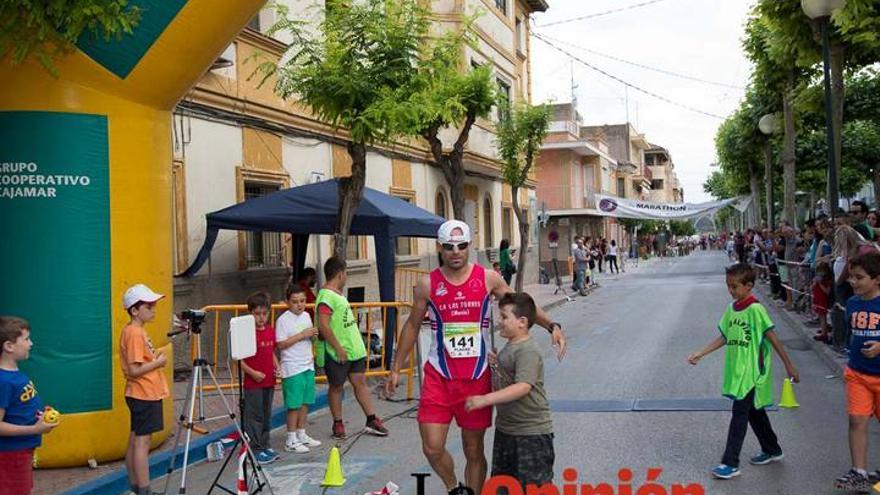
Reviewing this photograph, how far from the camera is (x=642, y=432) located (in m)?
7.81

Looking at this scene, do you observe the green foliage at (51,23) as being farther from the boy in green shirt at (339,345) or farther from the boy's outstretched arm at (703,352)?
the boy's outstretched arm at (703,352)

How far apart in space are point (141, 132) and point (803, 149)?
29595 millimetres

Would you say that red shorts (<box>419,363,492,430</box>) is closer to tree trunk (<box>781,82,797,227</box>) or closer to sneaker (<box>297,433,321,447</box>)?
sneaker (<box>297,433,321,447</box>)

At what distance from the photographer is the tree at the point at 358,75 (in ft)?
37.2

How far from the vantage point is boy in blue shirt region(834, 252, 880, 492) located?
5660mm

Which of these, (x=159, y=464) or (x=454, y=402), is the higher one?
(x=454, y=402)

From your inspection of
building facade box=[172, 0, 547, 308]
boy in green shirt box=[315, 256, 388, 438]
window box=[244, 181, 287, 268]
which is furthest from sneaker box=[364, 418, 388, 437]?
window box=[244, 181, 287, 268]

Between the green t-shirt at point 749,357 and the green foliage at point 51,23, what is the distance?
5085mm

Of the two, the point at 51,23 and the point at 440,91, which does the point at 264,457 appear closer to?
the point at 51,23

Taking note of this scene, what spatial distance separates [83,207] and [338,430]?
3.11 metres

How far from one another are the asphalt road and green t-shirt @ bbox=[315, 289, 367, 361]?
85cm

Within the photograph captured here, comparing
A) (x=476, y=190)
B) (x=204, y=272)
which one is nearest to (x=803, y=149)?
(x=476, y=190)

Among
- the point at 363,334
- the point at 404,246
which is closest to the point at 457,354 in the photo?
the point at 363,334

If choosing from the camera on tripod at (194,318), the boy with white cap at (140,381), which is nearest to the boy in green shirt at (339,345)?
the camera on tripod at (194,318)
